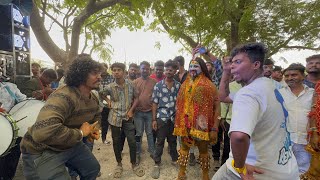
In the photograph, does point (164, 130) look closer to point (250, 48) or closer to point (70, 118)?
point (70, 118)

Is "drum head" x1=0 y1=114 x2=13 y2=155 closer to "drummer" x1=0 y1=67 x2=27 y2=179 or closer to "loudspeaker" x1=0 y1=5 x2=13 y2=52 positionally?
"drummer" x1=0 y1=67 x2=27 y2=179

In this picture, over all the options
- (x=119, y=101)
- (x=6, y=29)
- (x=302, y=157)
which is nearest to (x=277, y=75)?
(x=302, y=157)

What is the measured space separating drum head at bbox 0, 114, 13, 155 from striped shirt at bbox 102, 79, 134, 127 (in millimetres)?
1593

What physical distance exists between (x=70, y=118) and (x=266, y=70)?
3.48 metres

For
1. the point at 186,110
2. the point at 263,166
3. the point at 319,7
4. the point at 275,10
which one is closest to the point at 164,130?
the point at 186,110

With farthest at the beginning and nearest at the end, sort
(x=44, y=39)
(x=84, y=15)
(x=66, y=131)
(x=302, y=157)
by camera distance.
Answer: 1. (x=44, y=39)
2. (x=84, y=15)
3. (x=302, y=157)
4. (x=66, y=131)

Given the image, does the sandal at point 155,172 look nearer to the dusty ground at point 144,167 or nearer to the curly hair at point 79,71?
the dusty ground at point 144,167

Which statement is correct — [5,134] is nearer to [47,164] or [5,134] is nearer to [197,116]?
[47,164]

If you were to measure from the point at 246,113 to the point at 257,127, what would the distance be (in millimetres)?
226

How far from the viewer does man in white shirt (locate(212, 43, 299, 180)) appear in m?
1.69

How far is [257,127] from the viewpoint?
6.02 ft

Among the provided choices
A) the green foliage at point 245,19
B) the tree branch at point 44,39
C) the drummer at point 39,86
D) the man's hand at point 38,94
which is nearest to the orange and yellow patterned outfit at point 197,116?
the man's hand at point 38,94

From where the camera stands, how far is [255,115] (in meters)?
1.70

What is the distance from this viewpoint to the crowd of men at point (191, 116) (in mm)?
1837
